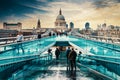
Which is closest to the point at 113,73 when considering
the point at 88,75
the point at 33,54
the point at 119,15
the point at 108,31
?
the point at 88,75

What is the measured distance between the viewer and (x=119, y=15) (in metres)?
21.5

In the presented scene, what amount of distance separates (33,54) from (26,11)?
73.9ft

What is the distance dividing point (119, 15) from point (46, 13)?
1254cm

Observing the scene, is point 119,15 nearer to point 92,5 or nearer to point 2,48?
point 92,5

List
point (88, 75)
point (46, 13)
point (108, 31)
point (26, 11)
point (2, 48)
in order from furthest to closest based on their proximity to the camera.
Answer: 1. point (108, 31)
2. point (46, 13)
3. point (26, 11)
4. point (88, 75)
5. point (2, 48)

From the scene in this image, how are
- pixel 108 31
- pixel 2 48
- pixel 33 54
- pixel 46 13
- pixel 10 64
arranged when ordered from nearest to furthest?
pixel 10 64 < pixel 2 48 < pixel 33 54 < pixel 46 13 < pixel 108 31

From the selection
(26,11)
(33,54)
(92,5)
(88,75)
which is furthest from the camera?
(26,11)

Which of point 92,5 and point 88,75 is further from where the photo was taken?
point 92,5

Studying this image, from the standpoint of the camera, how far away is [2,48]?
19.0 feet

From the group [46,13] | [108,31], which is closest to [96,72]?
[46,13]

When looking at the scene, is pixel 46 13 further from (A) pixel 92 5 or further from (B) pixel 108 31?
(B) pixel 108 31

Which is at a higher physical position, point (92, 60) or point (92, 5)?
point (92, 5)

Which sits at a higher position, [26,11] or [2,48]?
[26,11]

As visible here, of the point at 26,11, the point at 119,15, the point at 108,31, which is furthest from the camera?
the point at 108,31
